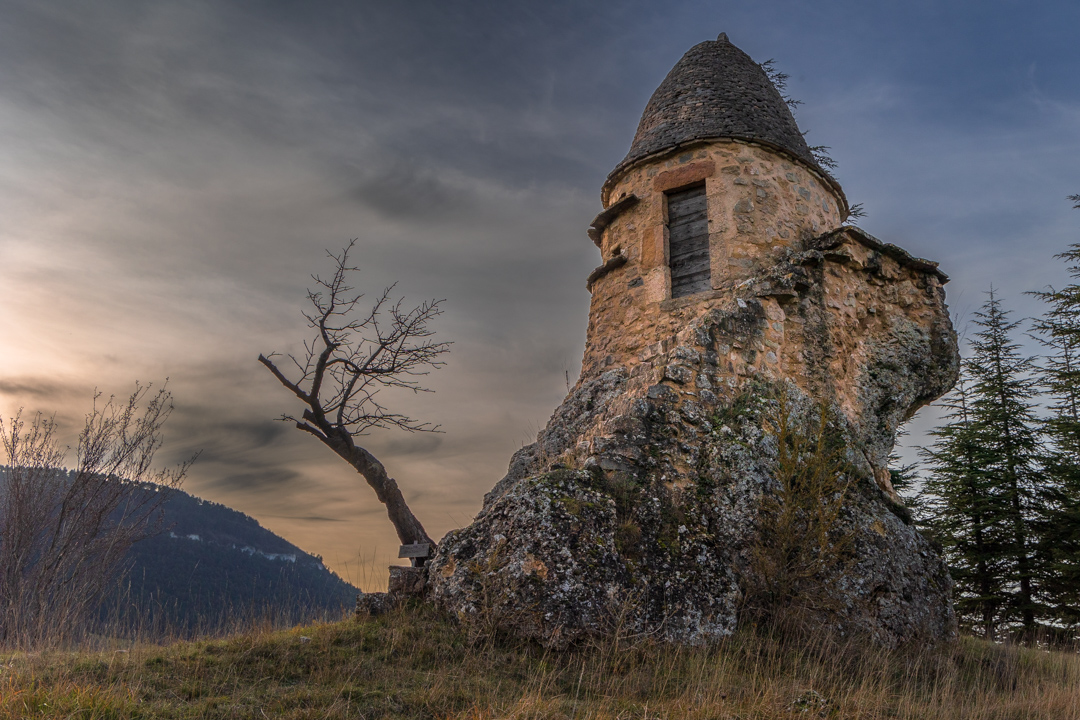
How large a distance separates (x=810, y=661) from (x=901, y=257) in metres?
6.24

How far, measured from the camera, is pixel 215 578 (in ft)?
127

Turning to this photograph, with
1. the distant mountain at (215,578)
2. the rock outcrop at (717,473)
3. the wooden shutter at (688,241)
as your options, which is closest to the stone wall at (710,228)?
the wooden shutter at (688,241)

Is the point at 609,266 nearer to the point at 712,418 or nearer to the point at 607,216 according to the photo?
the point at 607,216

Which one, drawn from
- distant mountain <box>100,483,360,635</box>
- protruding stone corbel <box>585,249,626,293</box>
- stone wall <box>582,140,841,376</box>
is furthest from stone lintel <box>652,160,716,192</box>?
distant mountain <box>100,483,360,635</box>

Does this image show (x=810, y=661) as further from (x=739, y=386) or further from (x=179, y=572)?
(x=179, y=572)

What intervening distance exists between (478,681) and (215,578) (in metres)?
39.6

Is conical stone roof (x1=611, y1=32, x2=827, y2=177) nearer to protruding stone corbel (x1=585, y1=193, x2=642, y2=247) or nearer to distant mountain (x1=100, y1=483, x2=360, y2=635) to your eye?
protruding stone corbel (x1=585, y1=193, x2=642, y2=247)

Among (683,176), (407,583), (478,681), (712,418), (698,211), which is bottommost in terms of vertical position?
(478,681)

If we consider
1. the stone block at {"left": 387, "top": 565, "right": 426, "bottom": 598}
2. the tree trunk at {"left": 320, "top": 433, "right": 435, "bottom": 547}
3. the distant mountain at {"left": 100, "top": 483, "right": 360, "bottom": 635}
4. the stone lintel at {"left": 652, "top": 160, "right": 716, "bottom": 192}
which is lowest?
the distant mountain at {"left": 100, "top": 483, "right": 360, "bottom": 635}

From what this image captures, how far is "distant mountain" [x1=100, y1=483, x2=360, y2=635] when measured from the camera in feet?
22.8

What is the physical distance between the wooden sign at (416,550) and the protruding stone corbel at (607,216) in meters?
5.73

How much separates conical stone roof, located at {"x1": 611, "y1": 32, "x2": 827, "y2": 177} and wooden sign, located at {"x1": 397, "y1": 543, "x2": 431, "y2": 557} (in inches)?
252

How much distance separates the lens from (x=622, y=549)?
601 cm

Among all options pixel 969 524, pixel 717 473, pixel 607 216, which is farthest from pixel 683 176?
pixel 969 524
